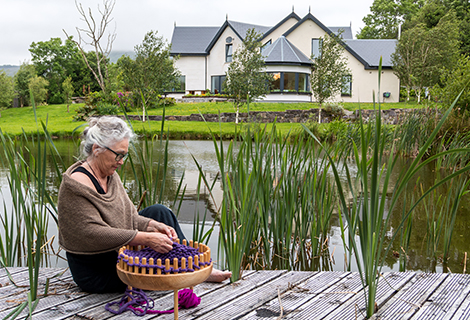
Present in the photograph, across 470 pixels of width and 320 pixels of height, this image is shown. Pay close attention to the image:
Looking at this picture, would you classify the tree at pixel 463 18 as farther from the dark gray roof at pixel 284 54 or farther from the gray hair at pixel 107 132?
the gray hair at pixel 107 132

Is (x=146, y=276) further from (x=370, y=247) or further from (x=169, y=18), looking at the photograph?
(x=169, y=18)

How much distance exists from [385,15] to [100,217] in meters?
38.3

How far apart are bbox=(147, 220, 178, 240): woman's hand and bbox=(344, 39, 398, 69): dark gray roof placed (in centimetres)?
2307

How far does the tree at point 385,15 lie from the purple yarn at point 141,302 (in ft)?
121

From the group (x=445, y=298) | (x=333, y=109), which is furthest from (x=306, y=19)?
(x=445, y=298)

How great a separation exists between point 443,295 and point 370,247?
2.34ft

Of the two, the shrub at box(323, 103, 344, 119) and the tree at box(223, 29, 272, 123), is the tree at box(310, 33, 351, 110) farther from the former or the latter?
the tree at box(223, 29, 272, 123)

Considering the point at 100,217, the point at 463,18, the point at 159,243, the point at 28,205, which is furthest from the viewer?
the point at 463,18

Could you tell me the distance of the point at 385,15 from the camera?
1389 inches

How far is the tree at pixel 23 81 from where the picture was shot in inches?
1041

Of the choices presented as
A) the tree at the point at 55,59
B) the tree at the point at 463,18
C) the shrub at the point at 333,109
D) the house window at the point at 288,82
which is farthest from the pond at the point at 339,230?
the tree at the point at 55,59

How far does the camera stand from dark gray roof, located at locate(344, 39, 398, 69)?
23312 millimetres

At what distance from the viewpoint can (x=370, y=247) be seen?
5.17 feet

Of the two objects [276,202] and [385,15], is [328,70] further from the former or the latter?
[385,15]
